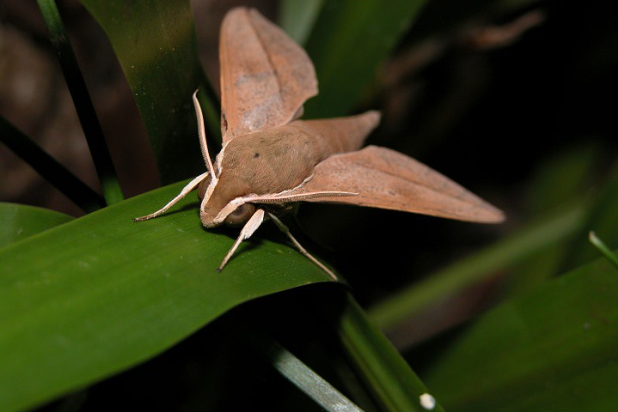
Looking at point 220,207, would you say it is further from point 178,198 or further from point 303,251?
point 303,251

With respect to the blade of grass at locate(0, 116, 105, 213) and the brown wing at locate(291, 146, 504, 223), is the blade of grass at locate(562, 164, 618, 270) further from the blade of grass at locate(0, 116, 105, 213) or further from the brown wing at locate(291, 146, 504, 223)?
the blade of grass at locate(0, 116, 105, 213)

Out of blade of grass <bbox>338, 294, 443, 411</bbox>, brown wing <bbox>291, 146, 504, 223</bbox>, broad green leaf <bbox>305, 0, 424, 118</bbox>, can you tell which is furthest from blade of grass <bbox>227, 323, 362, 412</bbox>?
broad green leaf <bbox>305, 0, 424, 118</bbox>

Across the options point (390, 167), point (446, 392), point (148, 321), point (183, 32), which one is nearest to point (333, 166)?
point (390, 167)

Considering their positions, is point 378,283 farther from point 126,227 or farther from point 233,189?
point 126,227

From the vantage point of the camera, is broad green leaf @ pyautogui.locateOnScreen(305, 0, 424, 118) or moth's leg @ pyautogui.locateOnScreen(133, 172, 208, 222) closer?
moth's leg @ pyautogui.locateOnScreen(133, 172, 208, 222)

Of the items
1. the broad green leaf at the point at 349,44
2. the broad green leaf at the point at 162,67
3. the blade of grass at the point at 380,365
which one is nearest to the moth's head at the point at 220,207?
the broad green leaf at the point at 162,67

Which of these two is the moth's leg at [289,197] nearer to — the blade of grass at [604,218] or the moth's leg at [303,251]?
the moth's leg at [303,251]

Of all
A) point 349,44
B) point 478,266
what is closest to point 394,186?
point 349,44
